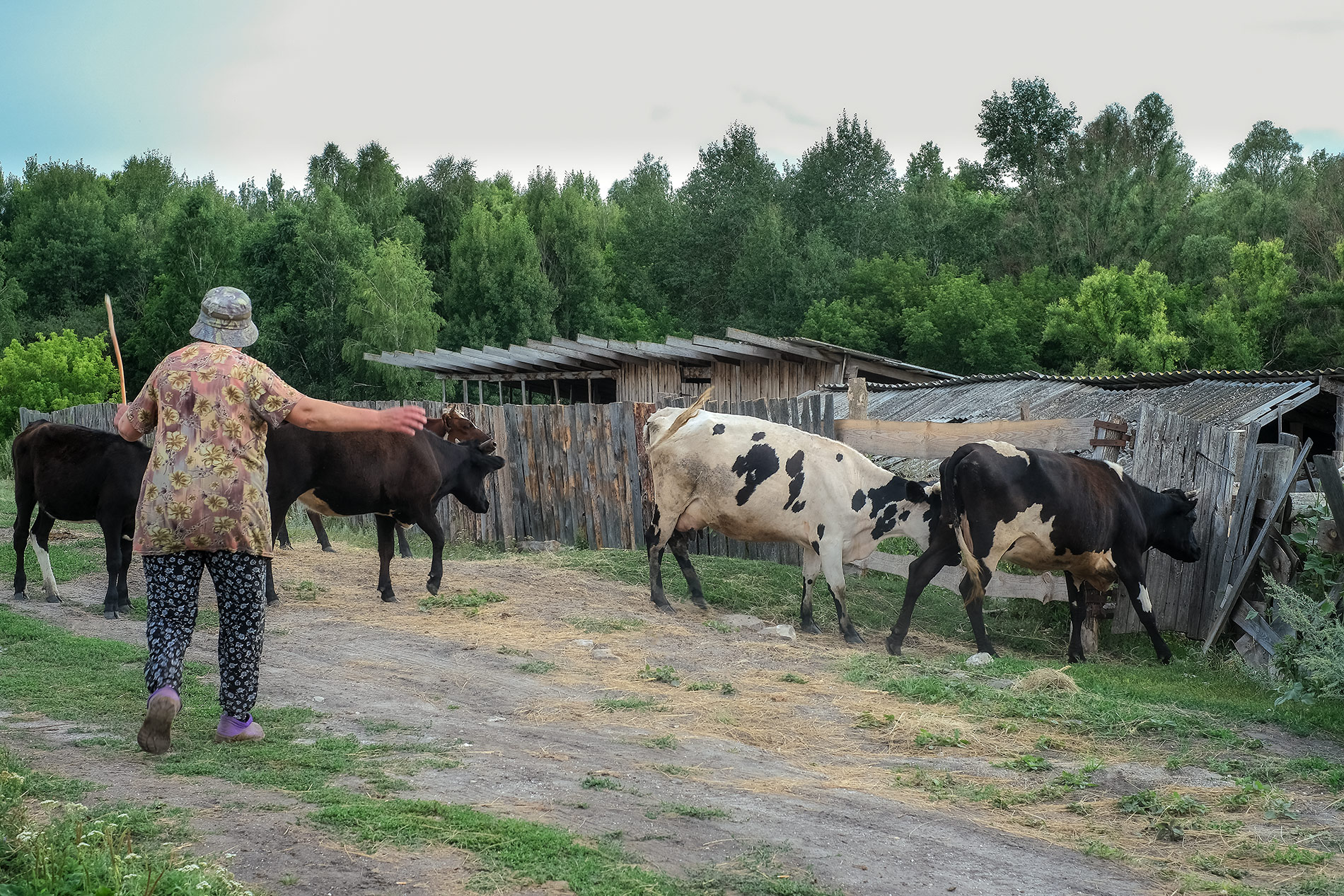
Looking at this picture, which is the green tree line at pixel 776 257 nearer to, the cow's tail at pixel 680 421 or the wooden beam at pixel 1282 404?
the wooden beam at pixel 1282 404

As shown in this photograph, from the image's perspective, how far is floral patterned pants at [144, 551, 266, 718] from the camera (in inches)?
206

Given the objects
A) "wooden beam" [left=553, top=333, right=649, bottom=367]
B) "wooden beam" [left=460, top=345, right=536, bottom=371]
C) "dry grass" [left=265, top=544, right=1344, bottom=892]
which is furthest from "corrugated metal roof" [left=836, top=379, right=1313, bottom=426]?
"dry grass" [left=265, top=544, right=1344, bottom=892]

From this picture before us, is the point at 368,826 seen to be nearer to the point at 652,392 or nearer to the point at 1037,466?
the point at 1037,466

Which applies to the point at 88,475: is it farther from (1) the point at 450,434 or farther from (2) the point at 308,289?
(2) the point at 308,289

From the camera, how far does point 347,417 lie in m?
5.29

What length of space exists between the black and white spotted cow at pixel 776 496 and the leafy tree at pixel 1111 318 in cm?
2291

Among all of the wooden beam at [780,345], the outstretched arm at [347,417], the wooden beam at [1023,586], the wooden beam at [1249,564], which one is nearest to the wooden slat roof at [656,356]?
the wooden beam at [780,345]

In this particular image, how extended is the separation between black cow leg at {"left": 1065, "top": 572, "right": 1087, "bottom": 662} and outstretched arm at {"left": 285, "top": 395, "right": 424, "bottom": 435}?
6113mm

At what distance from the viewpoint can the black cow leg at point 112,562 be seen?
887 centimetres

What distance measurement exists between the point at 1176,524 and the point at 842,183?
149 ft

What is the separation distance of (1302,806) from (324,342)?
134 ft

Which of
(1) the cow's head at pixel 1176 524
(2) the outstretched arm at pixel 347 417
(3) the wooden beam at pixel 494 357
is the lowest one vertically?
(1) the cow's head at pixel 1176 524

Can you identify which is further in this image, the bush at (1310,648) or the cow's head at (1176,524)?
the cow's head at (1176,524)

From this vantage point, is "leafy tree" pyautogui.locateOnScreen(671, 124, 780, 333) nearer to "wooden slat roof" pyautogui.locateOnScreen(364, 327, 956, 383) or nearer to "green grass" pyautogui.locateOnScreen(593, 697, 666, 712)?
"wooden slat roof" pyautogui.locateOnScreen(364, 327, 956, 383)
